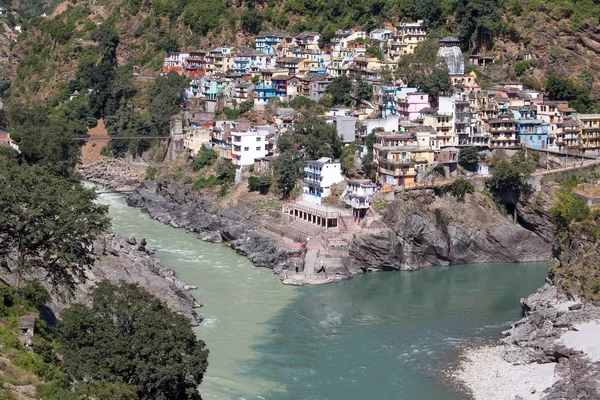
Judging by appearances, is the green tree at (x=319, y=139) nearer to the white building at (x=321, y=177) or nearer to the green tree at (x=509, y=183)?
the white building at (x=321, y=177)

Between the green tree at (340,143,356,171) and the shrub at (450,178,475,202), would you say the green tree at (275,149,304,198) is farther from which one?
the shrub at (450,178,475,202)

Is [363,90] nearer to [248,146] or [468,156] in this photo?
[248,146]

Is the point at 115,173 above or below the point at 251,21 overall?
below

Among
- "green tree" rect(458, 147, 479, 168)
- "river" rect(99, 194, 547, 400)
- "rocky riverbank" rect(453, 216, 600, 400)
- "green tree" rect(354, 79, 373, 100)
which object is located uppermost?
"green tree" rect(354, 79, 373, 100)

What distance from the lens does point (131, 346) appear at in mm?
18203

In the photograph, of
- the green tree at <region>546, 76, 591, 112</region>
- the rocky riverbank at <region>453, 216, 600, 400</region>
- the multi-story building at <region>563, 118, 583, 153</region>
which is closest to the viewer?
the rocky riverbank at <region>453, 216, 600, 400</region>

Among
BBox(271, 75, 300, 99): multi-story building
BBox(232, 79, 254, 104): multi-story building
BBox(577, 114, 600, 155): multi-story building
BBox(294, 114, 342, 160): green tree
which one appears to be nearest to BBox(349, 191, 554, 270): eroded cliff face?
BBox(294, 114, 342, 160): green tree

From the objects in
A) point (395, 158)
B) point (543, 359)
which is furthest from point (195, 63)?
point (543, 359)

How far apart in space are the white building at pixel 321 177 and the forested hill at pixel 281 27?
40.7 ft

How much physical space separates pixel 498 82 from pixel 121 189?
724 inches

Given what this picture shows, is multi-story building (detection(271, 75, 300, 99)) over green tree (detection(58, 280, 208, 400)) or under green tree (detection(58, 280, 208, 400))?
over

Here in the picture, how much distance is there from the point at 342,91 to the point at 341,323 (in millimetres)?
18490

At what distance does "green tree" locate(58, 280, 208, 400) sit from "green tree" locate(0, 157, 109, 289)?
4.08 ft

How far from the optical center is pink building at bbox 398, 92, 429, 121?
4194 centimetres
